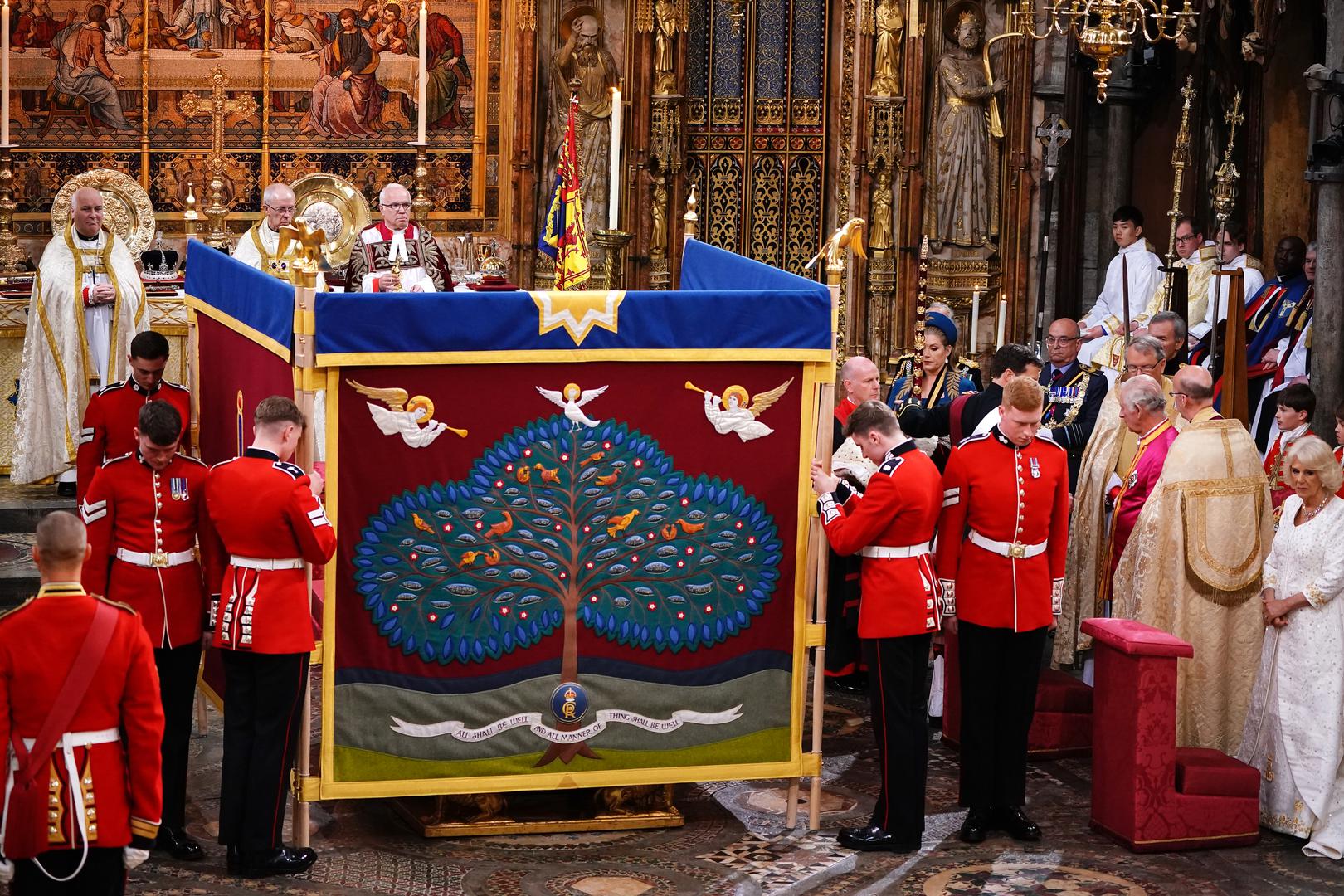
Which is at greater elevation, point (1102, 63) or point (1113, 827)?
point (1102, 63)

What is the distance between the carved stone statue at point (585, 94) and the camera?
44.1 ft

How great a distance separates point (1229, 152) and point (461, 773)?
7.81m

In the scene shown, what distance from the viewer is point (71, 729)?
4797mm

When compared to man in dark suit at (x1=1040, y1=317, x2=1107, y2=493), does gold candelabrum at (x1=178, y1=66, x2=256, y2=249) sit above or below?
above

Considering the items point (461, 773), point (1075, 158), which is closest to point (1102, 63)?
point (1075, 158)

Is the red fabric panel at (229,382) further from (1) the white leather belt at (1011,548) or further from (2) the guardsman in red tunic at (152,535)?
(1) the white leather belt at (1011,548)

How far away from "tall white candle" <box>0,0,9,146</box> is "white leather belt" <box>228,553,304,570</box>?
18.7 ft

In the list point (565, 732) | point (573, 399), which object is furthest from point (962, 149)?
point (565, 732)

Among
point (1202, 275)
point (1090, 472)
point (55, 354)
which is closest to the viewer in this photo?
point (1090, 472)

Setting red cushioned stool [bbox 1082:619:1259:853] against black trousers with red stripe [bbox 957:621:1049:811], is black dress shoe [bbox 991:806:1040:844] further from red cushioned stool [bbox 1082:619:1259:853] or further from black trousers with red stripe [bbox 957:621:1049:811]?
red cushioned stool [bbox 1082:619:1259:853]

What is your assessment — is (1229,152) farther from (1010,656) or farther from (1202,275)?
(1010,656)

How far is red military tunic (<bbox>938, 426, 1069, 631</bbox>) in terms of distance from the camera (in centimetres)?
663

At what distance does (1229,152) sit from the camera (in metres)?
12.2

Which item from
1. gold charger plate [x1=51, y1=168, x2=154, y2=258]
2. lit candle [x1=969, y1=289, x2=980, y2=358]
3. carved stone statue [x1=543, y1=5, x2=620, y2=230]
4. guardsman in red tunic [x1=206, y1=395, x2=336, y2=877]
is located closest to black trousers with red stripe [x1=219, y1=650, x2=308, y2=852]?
guardsman in red tunic [x1=206, y1=395, x2=336, y2=877]
